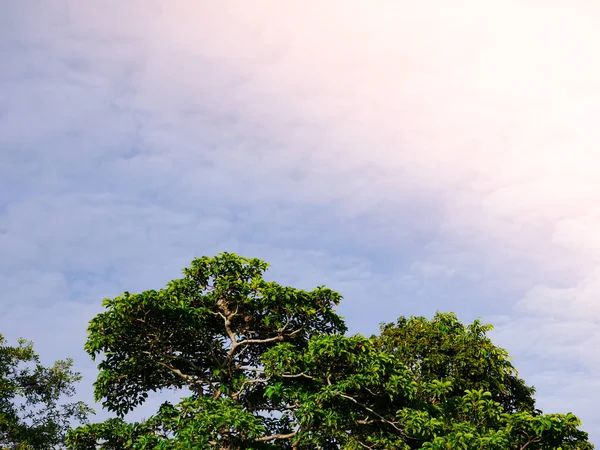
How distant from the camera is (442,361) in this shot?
28609 millimetres

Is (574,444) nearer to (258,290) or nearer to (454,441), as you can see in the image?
(454,441)

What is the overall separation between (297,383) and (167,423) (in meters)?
4.17

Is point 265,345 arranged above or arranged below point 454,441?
above

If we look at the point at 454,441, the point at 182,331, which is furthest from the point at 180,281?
the point at 454,441

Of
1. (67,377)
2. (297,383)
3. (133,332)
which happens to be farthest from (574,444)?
(67,377)

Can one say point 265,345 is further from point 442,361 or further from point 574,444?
point 574,444

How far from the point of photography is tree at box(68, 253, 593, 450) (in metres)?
20.2

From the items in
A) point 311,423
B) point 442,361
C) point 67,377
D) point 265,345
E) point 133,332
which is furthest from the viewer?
point 67,377

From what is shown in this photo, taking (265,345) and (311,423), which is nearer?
(311,423)

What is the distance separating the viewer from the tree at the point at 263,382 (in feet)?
66.1

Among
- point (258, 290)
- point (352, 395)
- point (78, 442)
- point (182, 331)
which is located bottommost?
point (78, 442)

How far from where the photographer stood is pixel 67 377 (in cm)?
3091

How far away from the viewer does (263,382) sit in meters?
23.1

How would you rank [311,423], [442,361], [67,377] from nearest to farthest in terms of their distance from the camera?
[311,423], [442,361], [67,377]
